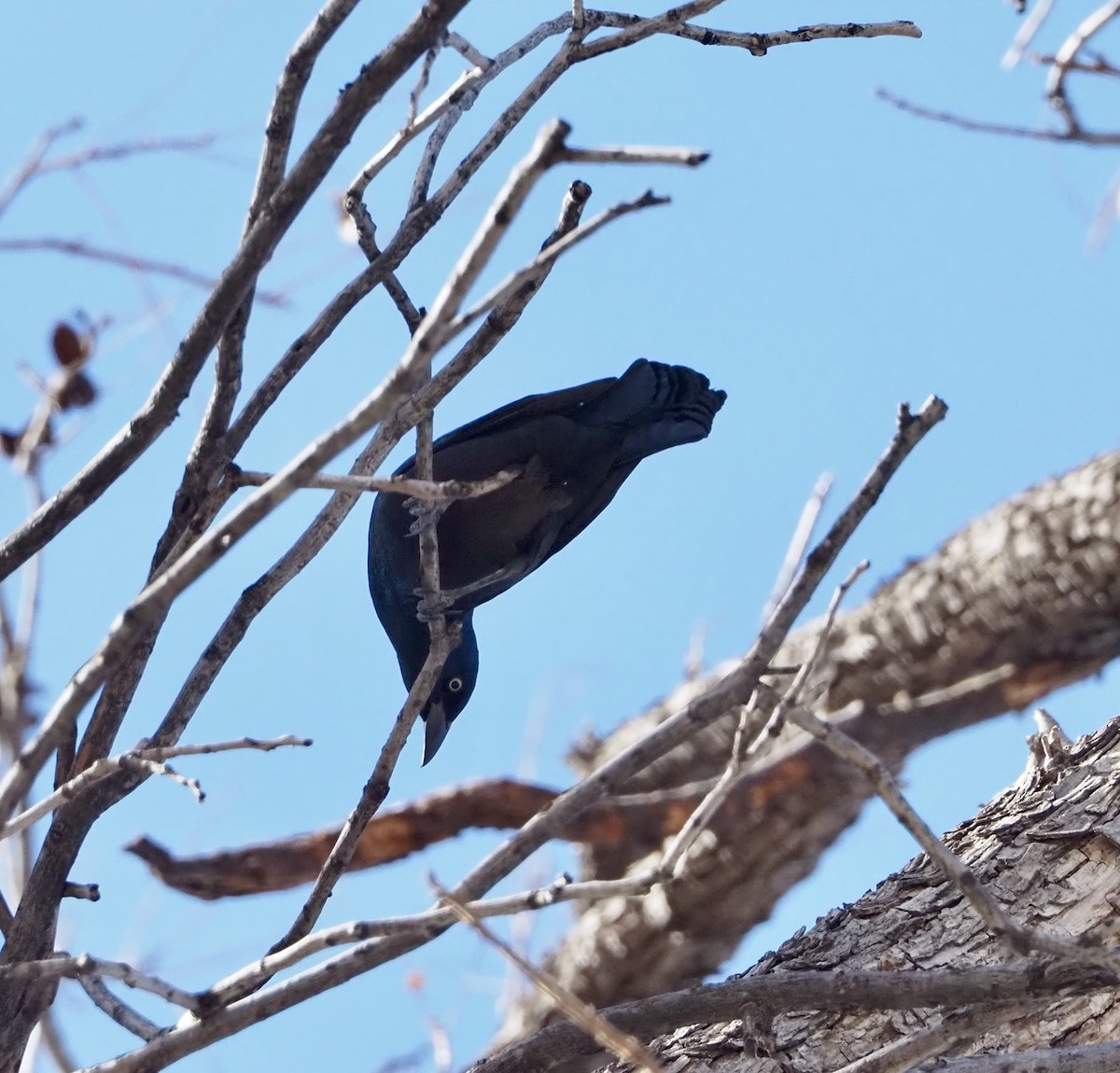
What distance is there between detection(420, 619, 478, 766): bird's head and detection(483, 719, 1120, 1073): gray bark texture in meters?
1.75

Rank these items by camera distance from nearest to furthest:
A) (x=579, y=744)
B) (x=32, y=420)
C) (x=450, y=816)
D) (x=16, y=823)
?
(x=16, y=823)
(x=32, y=420)
(x=450, y=816)
(x=579, y=744)

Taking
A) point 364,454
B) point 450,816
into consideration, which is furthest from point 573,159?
point 450,816

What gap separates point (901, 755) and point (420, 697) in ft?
13.1

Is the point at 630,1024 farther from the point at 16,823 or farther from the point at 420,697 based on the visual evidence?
the point at 16,823

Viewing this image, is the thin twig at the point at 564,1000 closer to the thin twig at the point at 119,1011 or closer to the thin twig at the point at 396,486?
the thin twig at the point at 396,486

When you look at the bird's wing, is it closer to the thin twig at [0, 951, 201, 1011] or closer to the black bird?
the black bird

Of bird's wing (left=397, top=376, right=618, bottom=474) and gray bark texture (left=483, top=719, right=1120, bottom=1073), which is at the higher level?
bird's wing (left=397, top=376, right=618, bottom=474)

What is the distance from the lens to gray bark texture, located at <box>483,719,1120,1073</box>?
2.35m

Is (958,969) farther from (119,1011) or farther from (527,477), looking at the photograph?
(527,477)

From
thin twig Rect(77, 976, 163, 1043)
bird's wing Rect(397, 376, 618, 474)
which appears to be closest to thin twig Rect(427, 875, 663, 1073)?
thin twig Rect(77, 976, 163, 1043)

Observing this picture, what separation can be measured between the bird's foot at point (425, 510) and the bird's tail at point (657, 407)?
0.66m

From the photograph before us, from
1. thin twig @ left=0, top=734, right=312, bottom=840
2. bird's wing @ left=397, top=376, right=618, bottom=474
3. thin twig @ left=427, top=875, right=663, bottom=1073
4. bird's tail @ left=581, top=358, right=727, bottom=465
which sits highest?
bird's wing @ left=397, top=376, right=618, bottom=474

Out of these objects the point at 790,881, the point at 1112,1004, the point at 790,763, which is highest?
the point at 790,763

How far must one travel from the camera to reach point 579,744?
7.52 m
